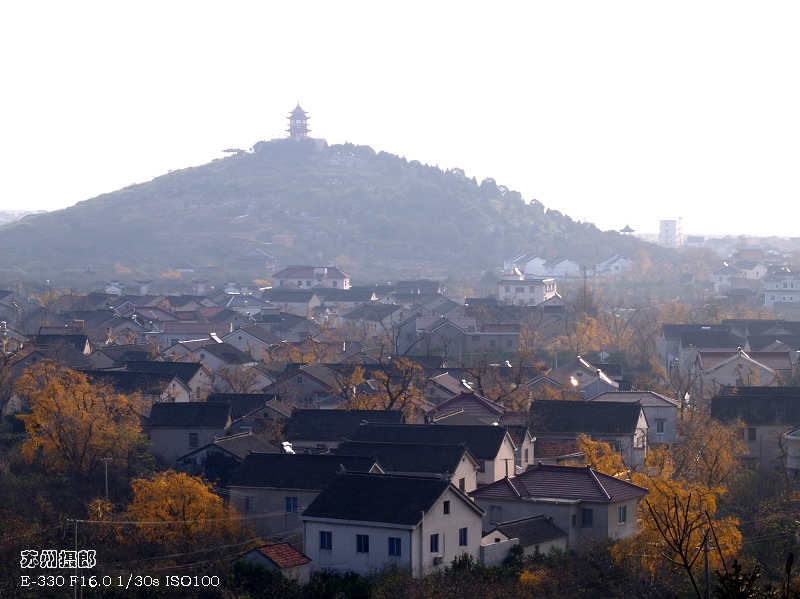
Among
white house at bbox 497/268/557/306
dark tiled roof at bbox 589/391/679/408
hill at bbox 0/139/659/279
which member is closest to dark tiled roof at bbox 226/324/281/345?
dark tiled roof at bbox 589/391/679/408

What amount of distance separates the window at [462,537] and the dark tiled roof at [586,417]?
6123 millimetres

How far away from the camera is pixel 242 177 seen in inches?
3369

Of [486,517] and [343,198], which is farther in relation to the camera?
[343,198]

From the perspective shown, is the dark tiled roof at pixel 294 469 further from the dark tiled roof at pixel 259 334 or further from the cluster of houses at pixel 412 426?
the dark tiled roof at pixel 259 334

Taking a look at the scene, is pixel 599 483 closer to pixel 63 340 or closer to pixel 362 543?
pixel 362 543

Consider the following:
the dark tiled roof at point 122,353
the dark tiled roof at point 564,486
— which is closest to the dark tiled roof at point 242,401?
the dark tiled roof at point 122,353

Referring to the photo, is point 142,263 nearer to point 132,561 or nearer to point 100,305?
point 100,305

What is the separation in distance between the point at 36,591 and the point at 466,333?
22536 mm

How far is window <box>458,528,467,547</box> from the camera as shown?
13.0 metres

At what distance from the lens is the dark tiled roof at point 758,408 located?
19.4 m

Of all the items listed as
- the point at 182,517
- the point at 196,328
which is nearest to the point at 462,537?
the point at 182,517

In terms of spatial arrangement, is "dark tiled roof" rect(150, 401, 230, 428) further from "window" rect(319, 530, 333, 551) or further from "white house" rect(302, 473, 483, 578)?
"window" rect(319, 530, 333, 551)

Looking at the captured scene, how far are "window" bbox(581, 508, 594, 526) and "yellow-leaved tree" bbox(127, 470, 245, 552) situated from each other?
15.3ft

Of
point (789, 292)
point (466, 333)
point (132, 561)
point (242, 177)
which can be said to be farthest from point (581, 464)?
point (242, 177)
